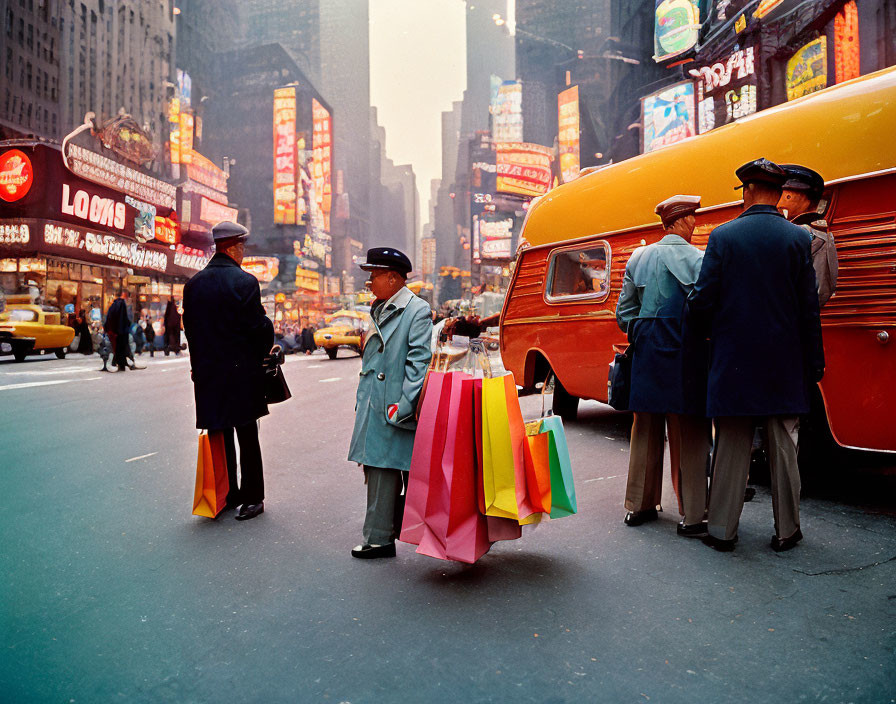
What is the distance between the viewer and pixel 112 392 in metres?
11.5

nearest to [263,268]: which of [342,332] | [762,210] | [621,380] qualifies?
[342,332]

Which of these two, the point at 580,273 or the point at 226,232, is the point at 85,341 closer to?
the point at 580,273

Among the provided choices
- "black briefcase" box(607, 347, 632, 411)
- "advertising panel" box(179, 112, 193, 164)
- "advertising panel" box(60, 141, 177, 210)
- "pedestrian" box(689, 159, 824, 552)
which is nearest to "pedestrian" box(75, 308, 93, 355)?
"advertising panel" box(60, 141, 177, 210)

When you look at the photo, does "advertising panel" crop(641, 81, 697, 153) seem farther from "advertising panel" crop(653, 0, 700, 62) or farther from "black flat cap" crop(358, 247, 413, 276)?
"black flat cap" crop(358, 247, 413, 276)

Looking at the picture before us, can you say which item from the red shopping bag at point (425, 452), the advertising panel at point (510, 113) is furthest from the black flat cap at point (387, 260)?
the advertising panel at point (510, 113)

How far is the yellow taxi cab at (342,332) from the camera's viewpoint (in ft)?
75.5

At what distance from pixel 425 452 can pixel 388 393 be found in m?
0.45

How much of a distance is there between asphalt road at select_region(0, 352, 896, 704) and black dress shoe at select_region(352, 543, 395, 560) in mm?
54

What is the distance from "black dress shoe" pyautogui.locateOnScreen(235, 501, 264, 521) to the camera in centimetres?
441

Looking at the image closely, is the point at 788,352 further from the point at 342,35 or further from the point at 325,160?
the point at 342,35

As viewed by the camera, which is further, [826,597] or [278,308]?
[278,308]

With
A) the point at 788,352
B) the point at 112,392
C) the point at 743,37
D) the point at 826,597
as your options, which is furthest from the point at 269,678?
the point at 743,37

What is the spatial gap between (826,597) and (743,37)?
2332cm

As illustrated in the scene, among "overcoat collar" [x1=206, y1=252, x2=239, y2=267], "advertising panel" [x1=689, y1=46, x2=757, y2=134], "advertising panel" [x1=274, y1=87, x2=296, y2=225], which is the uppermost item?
"advertising panel" [x1=274, y1=87, x2=296, y2=225]
